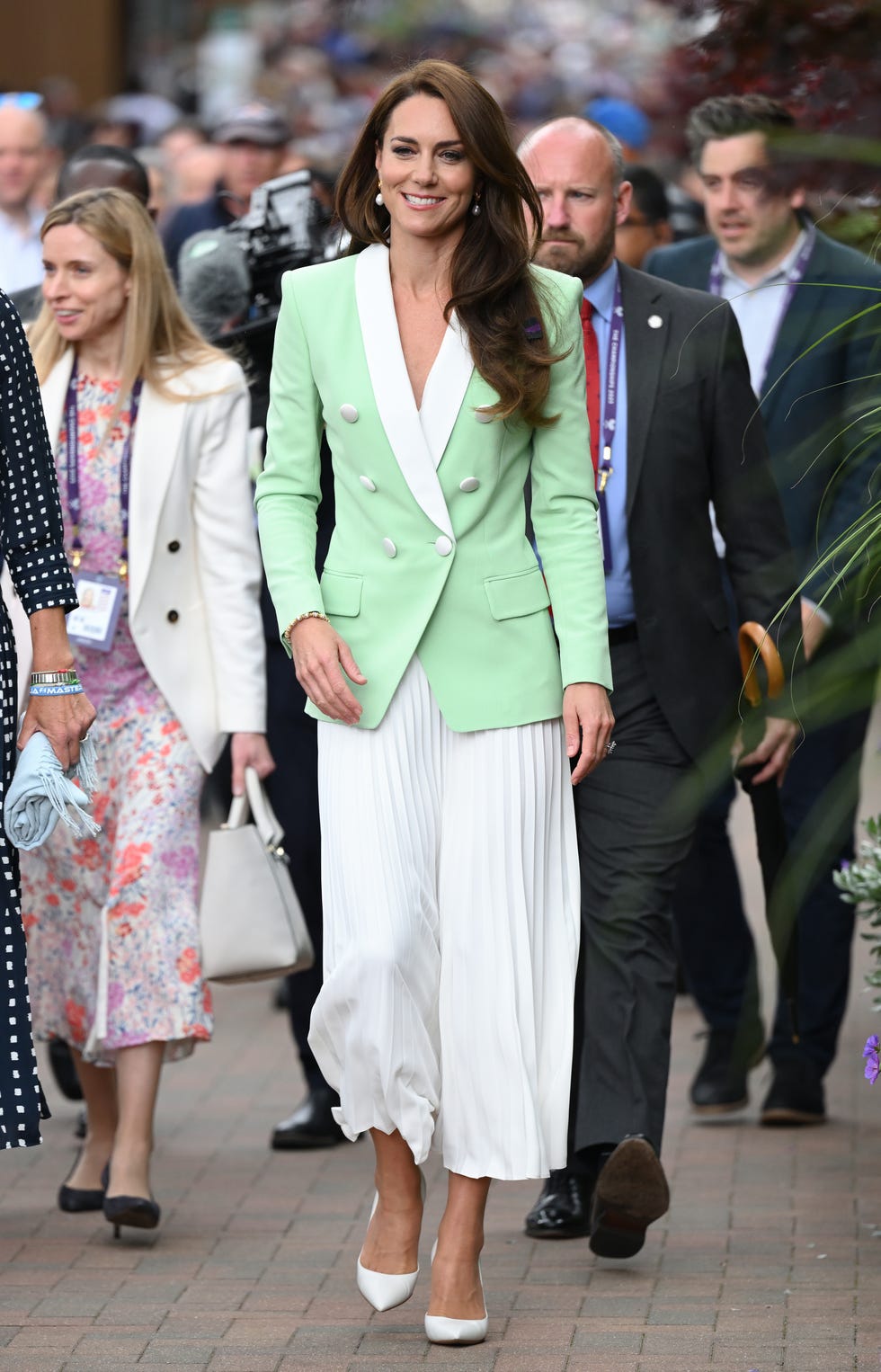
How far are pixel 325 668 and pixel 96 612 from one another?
123 centimetres

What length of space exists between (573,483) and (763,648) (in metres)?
0.53

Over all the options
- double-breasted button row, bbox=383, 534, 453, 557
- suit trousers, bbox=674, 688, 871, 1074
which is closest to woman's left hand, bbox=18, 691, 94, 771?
double-breasted button row, bbox=383, 534, 453, 557

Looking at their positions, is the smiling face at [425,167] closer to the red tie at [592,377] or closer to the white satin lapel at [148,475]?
the red tie at [592,377]

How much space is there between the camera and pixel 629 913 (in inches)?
202

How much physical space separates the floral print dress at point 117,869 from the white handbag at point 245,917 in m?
0.11

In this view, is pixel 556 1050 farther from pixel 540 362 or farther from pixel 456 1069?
pixel 540 362

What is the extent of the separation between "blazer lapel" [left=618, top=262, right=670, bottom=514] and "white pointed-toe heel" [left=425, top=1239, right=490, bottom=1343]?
1.75 metres

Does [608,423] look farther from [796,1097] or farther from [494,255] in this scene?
[796,1097]

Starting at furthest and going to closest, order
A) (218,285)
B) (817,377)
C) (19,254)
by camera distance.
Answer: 1. (19,254)
2. (218,285)
3. (817,377)

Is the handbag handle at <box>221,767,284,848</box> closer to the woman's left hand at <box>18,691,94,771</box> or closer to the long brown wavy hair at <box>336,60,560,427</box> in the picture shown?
the woman's left hand at <box>18,691,94,771</box>

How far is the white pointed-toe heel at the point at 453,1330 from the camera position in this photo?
4.52 m

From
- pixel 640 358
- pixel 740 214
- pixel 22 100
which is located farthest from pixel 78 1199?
pixel 22 100

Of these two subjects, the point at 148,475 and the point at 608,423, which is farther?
Answer: the point at 148,475

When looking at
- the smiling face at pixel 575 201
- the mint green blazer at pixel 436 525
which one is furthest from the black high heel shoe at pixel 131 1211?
the smiling face at pixel 575 201
